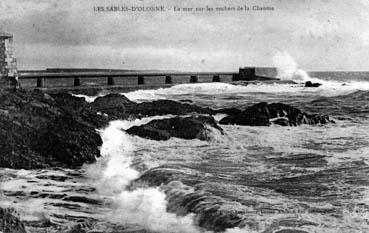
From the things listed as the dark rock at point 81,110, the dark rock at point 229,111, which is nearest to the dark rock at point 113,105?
the dark rock at point 81,110

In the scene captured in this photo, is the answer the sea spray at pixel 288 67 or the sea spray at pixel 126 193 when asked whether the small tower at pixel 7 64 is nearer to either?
the sea spray at pixel 126 193

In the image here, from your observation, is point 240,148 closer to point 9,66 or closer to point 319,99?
point 319,99

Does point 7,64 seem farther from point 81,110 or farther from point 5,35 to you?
point 81,110

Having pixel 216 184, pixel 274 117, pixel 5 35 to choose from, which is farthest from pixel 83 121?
pixel 274 117

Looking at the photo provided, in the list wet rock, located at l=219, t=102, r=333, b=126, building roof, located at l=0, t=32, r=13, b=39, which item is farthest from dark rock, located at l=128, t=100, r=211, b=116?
building roof, located at l=0, t=32, r=13, b=39

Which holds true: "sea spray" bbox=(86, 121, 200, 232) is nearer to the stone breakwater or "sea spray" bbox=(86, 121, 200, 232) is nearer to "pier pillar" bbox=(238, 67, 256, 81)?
the stone breakwater

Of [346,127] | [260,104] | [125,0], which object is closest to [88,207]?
[125,0]
